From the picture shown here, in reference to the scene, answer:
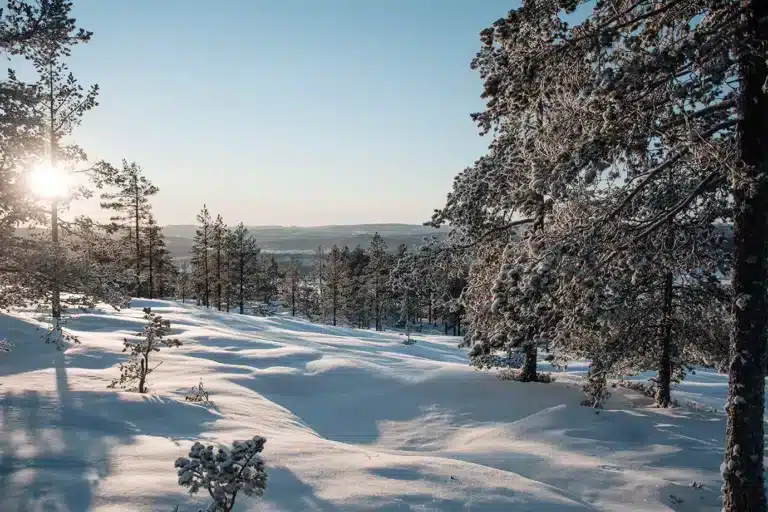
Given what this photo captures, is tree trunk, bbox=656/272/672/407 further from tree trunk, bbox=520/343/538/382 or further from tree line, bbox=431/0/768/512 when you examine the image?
tree line, bbox=431/0/768/512

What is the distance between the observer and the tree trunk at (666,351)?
12.1 meters

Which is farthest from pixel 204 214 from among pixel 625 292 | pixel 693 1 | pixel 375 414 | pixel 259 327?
pixel 693 1

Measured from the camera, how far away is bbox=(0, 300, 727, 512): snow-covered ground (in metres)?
5.54

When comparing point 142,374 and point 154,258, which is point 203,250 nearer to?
point 154,258

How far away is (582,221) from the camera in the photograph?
602 cm

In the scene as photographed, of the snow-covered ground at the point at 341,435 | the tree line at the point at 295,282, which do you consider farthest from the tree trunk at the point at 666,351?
the tree line at the point at 295,282

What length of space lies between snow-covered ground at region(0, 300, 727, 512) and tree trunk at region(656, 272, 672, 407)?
517mm

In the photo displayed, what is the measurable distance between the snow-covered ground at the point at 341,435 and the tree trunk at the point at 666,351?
0.52m

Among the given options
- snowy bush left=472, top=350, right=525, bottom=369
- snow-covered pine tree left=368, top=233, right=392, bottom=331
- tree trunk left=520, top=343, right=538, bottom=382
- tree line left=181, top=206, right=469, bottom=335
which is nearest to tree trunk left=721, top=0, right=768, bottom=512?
snowy bush left=472, top=350, right=525, bottom=369

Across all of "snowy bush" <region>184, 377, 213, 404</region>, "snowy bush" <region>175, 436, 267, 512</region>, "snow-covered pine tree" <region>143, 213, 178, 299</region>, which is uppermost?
"snow-covered pine tree" <region>143, 213, 178, 299</region>

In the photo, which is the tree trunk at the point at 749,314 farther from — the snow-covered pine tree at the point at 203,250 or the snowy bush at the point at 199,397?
the snow-covered pine tree at the point at 203,250

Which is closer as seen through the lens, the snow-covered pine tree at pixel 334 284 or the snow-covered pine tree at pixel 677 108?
the snow-covered pine tree at pixel 677 108

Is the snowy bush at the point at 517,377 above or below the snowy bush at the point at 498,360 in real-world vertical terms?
below

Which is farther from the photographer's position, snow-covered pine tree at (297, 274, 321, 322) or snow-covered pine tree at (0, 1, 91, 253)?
snow-covered pine tree at (297, 274, 321, 322)
